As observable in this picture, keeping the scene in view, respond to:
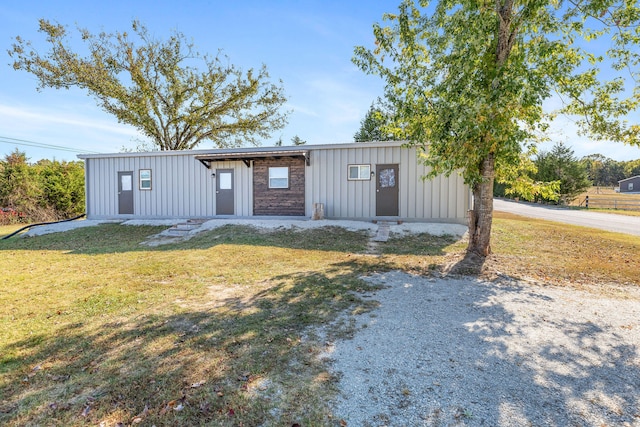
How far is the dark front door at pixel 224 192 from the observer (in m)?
12.9

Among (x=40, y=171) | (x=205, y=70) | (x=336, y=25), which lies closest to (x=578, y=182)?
(x=336, y=25)

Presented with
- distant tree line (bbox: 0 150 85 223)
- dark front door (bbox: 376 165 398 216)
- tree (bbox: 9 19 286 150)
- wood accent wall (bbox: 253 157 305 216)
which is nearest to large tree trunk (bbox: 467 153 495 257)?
dark front door (bbox: 376 165 398 216)

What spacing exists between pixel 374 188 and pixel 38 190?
59.9ft

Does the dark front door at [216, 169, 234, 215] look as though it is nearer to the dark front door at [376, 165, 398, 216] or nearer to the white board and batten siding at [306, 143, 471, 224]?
the white board and batten siding at [306, 143, 471, 224]

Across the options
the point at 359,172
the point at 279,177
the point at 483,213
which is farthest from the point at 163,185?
the point at 483,213

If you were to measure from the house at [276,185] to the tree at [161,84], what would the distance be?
331 inches

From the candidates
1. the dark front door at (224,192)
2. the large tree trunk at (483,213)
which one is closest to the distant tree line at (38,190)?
the dark front door at (224,192)

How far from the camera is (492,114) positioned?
5434 mm

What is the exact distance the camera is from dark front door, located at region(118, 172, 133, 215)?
45.6 ft

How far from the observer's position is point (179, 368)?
8.71ft

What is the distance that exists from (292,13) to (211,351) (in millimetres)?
10952

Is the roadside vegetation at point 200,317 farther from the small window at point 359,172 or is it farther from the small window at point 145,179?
the small window at point 145,179

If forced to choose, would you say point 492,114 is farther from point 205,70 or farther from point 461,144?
point 205,70

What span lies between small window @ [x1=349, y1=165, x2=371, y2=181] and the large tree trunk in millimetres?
4692
